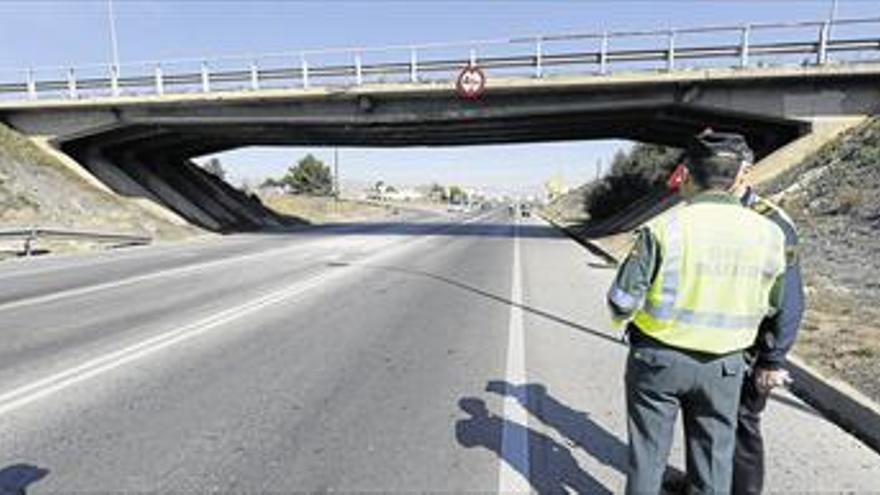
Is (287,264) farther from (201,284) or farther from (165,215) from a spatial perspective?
(165,215)

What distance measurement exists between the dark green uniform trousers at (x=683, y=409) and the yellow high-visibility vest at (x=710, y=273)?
3.0 inches

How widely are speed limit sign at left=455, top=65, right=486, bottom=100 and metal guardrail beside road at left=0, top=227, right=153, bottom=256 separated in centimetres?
1256

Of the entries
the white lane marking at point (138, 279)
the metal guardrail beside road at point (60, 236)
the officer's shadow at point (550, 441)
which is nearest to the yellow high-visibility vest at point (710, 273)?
the officer's shadow at point (550, 441)

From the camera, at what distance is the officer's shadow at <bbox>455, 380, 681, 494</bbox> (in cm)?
500

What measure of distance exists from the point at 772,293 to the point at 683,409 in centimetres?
64

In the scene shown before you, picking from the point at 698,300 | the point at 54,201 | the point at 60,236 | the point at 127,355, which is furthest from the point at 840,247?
the point at 54,201

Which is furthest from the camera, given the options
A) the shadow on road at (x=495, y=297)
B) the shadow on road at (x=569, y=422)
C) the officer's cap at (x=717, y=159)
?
the shadow on road at (x=495, y=297)

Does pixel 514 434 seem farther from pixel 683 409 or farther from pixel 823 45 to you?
pixel 823 45

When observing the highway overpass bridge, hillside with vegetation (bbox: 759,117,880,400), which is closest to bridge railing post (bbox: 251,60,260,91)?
the highway overpass bridge

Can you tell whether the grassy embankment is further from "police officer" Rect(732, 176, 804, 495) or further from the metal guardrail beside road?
the metal guardrail beside road

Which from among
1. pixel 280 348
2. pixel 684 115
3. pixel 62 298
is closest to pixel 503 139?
pixel 684 115

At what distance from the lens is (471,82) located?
29734 mm

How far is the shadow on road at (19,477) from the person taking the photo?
4.62 m

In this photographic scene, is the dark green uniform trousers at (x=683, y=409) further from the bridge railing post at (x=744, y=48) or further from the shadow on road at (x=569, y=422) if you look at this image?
the bridge railing post at (x=744, y=48)
